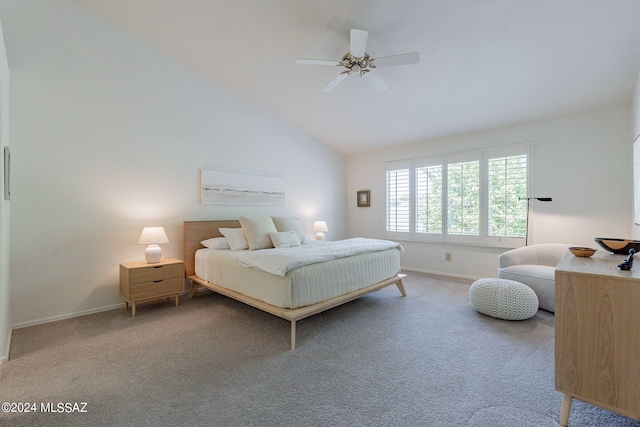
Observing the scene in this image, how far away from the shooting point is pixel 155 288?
132 inches

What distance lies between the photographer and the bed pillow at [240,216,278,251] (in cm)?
389

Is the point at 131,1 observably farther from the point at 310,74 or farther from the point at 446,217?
the point at 446,217

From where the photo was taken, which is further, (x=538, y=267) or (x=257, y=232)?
(x=257, y=232)

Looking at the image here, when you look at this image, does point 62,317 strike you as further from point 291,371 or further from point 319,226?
point 319,226

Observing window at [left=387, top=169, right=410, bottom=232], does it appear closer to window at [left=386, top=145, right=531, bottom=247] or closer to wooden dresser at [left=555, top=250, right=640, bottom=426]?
window at [left=386, top=145, right=531, bottom=247]

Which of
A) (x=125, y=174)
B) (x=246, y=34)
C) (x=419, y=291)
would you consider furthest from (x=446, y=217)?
(x=125, y=174)

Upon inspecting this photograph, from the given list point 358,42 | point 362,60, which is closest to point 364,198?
point 362,60

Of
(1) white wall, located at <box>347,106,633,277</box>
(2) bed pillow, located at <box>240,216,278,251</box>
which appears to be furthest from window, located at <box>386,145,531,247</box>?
(2) bed pillow, located at <box>240,216,278,251</box>

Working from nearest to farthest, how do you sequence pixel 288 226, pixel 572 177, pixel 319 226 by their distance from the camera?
pixel 572 177, pixel 288 226, pixel 319 226

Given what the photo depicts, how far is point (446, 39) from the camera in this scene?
294cm

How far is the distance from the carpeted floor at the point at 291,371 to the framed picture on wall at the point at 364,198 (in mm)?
3178

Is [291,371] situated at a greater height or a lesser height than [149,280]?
lesser

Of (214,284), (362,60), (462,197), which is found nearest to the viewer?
(362,60)

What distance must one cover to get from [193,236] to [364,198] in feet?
11.8
